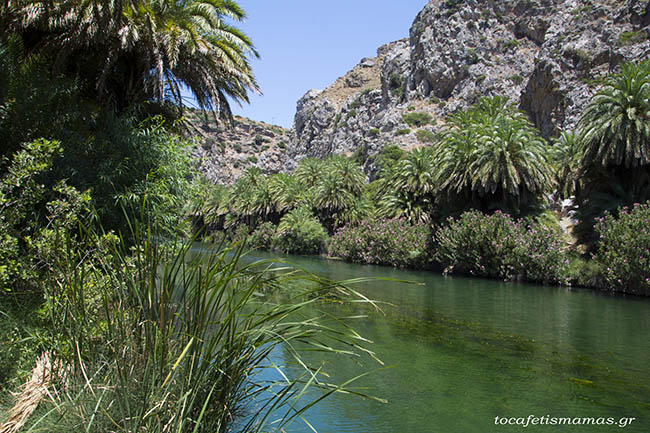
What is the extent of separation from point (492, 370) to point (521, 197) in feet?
79.5

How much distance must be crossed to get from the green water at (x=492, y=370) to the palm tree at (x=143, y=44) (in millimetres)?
8073

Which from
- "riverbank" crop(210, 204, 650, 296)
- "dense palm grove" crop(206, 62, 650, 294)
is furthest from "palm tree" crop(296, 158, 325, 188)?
"riverbank" crop(210, 204, 650, 296)

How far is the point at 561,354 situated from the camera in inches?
389

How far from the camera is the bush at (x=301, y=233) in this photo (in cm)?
4903

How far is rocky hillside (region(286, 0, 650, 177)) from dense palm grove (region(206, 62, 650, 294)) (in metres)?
16.7

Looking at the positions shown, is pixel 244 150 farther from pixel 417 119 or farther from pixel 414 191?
A: pixel 414 191

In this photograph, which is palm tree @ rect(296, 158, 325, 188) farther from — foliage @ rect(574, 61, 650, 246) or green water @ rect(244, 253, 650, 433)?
green water @ rect(244, 253, 650, 433)

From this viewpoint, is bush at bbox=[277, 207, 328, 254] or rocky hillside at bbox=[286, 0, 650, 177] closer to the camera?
rocky hillside at bbox=[286, 0, 650, 177]

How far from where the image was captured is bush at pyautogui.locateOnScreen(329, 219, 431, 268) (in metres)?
35.3

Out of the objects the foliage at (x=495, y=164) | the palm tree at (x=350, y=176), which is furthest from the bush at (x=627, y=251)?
the palm tree at (x=350, y=176)

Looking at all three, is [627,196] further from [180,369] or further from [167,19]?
[180,369]

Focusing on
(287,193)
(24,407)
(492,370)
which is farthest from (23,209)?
(287,193)

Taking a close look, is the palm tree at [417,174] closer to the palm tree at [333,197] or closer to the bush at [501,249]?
the palm tree at [333,197]

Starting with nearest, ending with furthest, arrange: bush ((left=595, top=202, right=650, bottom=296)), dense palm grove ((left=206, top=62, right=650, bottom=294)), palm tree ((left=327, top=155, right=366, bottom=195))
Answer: bush ((left=595, top=202, right=650, bottom=296))
dense palm grove ((left=206, top=62, right=650, bottom=294))
palm tree ((left=327, top=155, right=366, bottom=195))
